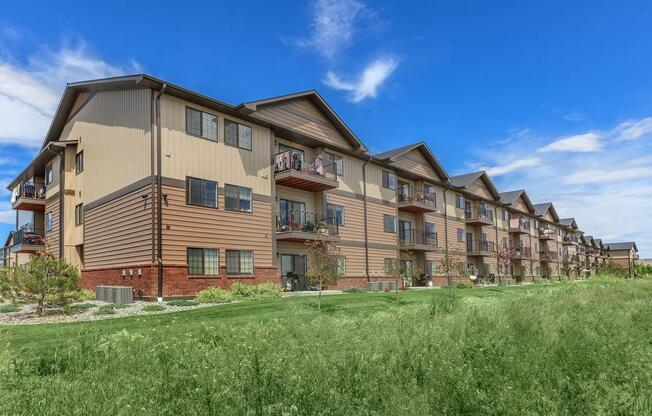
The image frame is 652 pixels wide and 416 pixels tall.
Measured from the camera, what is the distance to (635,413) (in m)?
5.20

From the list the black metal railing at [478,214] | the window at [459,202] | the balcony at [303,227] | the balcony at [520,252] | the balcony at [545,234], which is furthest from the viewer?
the balcony at [545,234]

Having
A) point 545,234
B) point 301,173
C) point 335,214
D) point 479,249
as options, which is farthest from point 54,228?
point 545,234

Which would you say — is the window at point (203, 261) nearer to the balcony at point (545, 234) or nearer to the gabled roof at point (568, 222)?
the balcony at point (545, 234)

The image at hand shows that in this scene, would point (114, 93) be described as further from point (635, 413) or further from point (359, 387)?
point (635, 413)

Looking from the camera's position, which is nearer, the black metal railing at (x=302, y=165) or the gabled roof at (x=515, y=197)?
the black metal railing at (x=302, y=165)

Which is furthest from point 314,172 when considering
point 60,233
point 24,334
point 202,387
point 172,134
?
point 202,387

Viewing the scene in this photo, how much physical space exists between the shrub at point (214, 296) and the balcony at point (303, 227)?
5962 millimetres

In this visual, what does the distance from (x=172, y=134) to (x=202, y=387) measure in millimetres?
16943

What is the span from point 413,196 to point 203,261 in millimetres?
20365

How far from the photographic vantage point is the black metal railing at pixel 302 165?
24.4 meters

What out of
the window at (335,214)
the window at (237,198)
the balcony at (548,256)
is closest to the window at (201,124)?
the window at (237,198)

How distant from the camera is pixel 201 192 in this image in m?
20.7

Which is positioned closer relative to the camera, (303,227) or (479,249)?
(303,227)

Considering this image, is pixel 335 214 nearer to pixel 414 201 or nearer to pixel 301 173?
pixel 301 173
